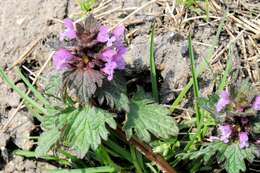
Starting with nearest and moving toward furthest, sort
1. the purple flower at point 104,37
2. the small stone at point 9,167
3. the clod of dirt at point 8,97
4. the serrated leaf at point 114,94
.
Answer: the purple flower at point 104,37 → the serrated leaf at point 114,94 → the small stone at point 9,167 → the clod of dirt at point 8,97

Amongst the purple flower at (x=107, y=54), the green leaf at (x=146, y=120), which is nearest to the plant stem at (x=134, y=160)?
the green leaf at (x=146, y=120)

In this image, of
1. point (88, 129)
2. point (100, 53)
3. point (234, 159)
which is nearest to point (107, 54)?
point (100, 53)

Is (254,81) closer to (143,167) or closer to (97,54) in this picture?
(143,167)

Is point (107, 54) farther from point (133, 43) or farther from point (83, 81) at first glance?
point (133, 43)

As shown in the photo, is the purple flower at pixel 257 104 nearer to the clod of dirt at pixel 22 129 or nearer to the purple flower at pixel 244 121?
the purple flower at pixel 244 121

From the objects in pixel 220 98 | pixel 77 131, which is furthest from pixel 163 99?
pixel 77 131
